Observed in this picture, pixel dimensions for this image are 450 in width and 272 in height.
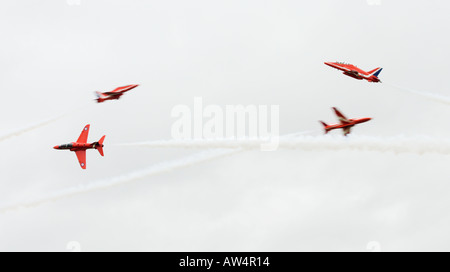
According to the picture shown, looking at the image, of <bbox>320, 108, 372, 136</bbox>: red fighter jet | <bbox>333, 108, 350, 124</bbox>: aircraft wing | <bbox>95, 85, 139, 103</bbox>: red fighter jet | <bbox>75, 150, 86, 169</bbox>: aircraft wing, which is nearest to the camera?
<bbox>333, 108, 350, 124</bbox>: aircraft wing

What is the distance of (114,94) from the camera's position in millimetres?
86250

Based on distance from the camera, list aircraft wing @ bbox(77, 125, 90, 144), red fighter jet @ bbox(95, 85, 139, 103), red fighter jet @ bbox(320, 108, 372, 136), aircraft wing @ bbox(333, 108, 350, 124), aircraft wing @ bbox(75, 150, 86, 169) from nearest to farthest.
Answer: aircraft wing @ bbox(333, 108, 350, 124)
red fighter jet @ bbox(320, 108, 372, 136)
red fighter jet @ bbox(95, 85, 139, 103)
aircraft wing @ bbox(75, 150, 86, 169)
aircraft wing @ bbox(77, 125, 90, 144)

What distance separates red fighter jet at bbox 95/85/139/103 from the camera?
85.8m

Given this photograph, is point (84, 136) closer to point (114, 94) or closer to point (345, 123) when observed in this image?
point (114, 94)

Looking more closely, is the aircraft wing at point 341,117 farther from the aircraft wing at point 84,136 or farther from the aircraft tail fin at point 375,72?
the aircraft wing at point 84,136

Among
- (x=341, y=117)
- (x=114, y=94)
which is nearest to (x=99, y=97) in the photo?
(x=114, y=94)

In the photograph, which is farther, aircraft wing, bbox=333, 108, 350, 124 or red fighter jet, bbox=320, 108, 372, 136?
red fighter jet, bbox=320, 108, 372, 136

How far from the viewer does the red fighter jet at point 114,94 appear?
85.8m

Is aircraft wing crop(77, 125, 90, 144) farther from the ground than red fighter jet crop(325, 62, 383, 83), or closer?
closer

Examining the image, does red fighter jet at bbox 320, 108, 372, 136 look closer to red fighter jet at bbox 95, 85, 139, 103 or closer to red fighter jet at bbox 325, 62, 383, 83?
red fighter jet at bbox 325, 62, 383, 83

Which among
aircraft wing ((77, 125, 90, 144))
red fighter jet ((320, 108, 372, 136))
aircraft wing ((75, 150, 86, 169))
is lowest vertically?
red fighter jet ((320, 108, 372, 136))

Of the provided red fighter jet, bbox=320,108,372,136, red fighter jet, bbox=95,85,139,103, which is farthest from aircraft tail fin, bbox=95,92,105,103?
red fighter jet, bbox=320,108,372,136
